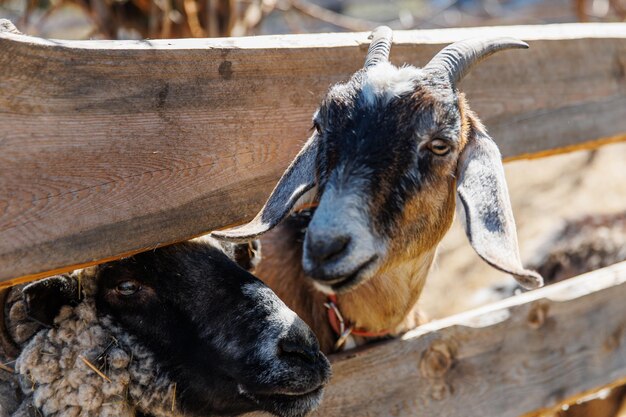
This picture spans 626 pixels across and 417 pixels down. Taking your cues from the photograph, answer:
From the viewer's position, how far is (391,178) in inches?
84.0

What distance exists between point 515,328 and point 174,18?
380 centimetres

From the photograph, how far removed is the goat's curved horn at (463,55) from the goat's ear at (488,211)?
0.83 feet

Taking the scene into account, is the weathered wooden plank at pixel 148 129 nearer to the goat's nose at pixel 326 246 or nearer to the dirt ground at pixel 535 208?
the goat's nose at pixel 326 246

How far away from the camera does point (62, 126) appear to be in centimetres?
200

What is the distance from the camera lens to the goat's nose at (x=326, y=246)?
1.95 meters

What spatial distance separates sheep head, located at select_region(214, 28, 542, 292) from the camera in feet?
6.56

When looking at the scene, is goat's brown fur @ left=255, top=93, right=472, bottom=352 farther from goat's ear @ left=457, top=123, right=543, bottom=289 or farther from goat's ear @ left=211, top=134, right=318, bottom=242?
goat's ear @ left=211, top=134, right=318, bottom=242

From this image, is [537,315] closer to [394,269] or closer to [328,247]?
[394,269]

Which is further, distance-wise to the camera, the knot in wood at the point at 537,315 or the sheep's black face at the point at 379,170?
the knot in wood at the point at 537,315

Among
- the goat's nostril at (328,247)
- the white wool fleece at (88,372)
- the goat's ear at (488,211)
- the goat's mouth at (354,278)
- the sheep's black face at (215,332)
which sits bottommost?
the white wool fleece at (88,372)

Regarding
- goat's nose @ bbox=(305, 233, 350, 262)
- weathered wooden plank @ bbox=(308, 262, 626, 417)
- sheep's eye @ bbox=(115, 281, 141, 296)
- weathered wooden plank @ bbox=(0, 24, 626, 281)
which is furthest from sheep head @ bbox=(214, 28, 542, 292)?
weathered wooden plank @ bbox=(308, 262, 626, 417)

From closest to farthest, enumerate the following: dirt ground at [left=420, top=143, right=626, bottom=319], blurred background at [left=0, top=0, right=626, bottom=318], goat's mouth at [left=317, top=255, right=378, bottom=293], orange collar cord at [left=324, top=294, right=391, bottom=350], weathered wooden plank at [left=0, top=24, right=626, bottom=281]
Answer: weathered wooden plank at [left=0, top=24, right=626, bottom=281]
goat's mouth at [left=317, top=255, right=378, bottom=293]
orange collar cord at [left=324, top=294, right=391, bottom=350]
blurred background at [left=0, top=0, right=626, bottom=318]
dirt ground at [left=420, top=143, right=626, bottom=319]

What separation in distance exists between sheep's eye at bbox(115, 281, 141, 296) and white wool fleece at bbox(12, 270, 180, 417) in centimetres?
9

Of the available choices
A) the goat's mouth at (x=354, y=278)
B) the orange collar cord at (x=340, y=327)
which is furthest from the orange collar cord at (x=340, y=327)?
the goat's mouth at (x=354, y=278)
